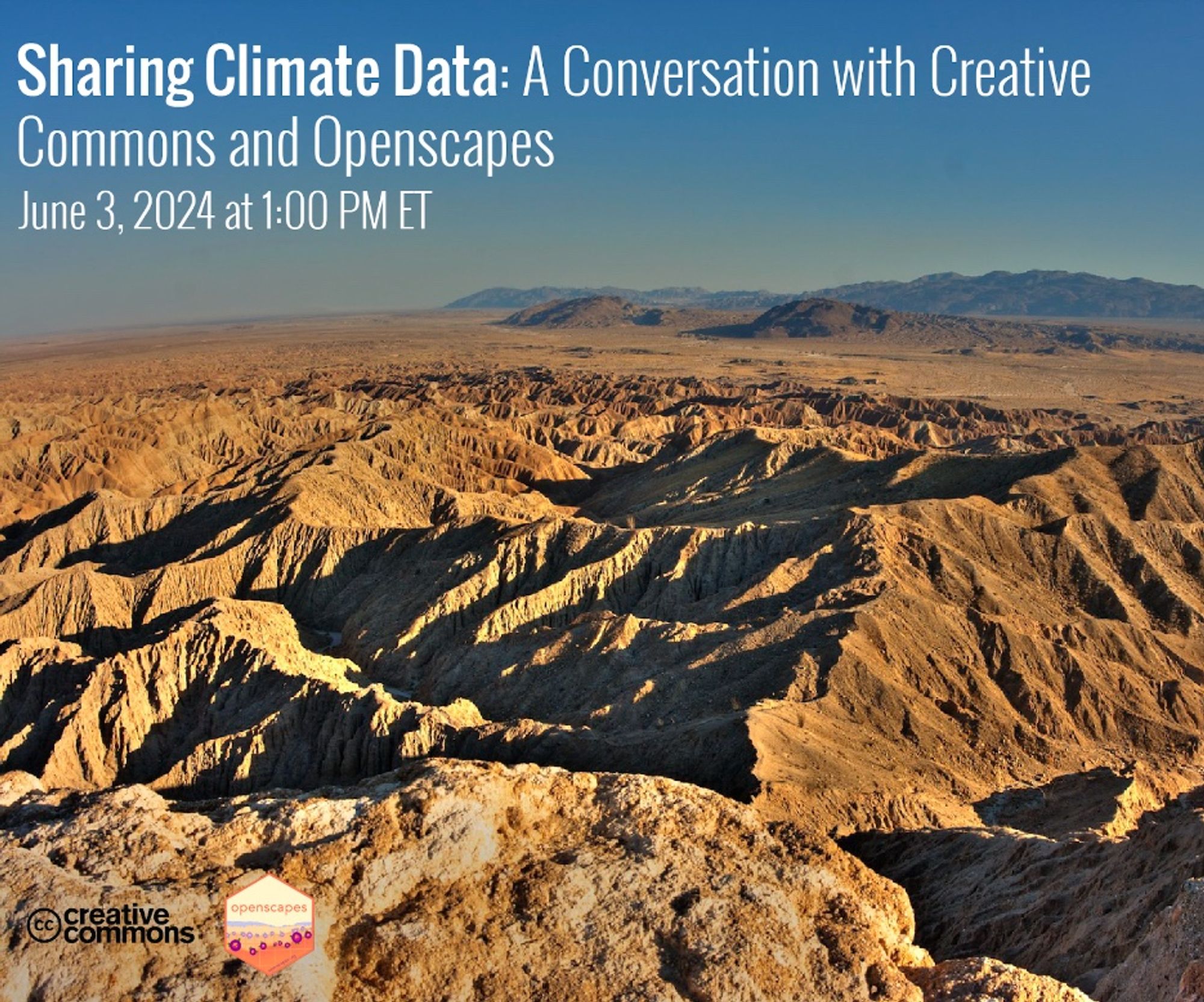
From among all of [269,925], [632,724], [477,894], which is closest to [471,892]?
[477,894]

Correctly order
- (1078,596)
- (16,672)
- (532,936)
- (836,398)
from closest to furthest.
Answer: (532,936)
(16,672)
(1078,596)
(836,398)

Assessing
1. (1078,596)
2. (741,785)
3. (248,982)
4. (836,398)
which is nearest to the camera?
(248,982)

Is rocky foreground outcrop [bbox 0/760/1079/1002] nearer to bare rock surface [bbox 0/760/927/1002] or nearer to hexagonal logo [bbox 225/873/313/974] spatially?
bare rock surface [bbox 0/760/927/1002]

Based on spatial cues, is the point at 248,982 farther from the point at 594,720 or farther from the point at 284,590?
the point at 284,590

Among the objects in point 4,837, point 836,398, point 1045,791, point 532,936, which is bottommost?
point 1045,791

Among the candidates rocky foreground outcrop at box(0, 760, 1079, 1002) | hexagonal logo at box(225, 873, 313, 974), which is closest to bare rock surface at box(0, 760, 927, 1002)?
rocky foreground outcrop at box(0, 760, 1079, 1002)

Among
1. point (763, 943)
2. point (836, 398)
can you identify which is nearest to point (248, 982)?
point (763, 943)
